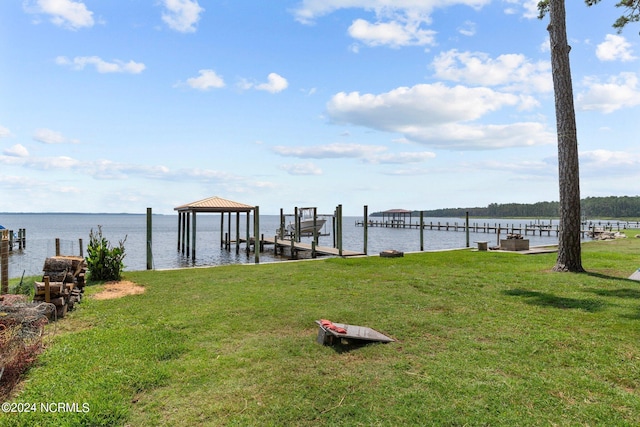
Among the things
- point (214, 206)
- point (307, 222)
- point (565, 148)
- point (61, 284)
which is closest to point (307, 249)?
point (214, 206)

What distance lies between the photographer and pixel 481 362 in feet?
15.4

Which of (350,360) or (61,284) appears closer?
(350,360)

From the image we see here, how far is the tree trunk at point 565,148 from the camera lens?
36.8 ft

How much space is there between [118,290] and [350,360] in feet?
24.1

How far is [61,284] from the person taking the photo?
7133 millimetres

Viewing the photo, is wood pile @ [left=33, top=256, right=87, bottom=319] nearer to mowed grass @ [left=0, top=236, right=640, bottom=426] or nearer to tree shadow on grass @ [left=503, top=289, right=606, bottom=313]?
mowed grass @ [left=0, top=236, right=640, bottom=426]

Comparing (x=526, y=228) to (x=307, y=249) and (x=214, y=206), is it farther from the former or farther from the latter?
(x=214, y=206)

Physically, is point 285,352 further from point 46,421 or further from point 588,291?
point 588,291

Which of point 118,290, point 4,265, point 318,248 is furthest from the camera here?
point 318,248

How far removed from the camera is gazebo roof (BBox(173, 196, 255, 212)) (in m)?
24.8

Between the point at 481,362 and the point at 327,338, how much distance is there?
2001mm

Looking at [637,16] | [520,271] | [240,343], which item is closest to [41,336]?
[240,343]

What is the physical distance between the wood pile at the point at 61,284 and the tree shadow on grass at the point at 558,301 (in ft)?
29.4

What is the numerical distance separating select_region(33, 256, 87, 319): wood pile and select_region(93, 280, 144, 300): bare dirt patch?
503 mm
